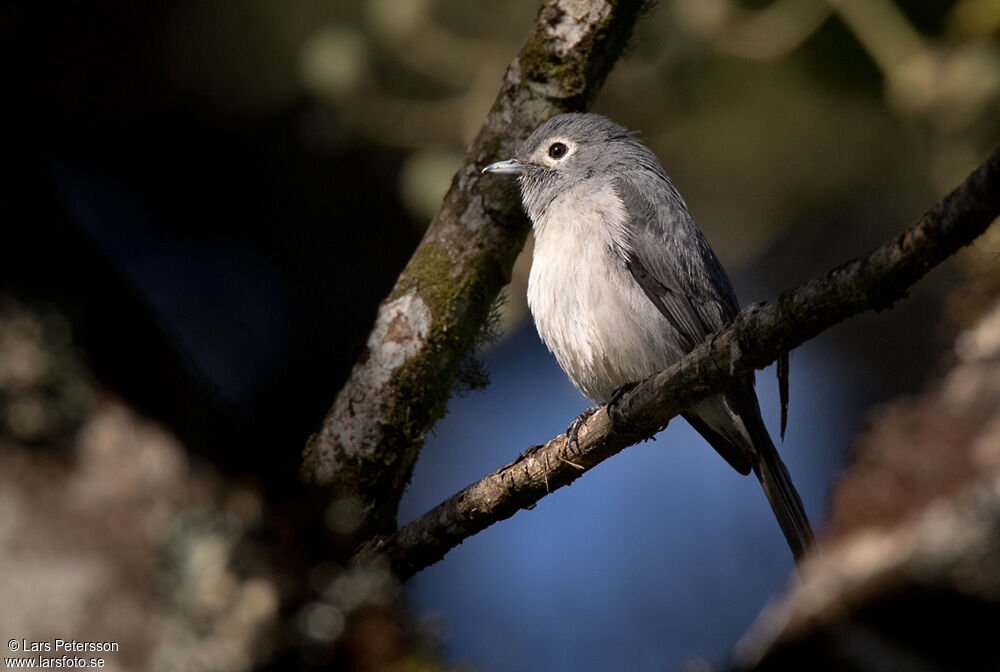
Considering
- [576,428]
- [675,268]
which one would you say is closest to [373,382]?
[576,428]

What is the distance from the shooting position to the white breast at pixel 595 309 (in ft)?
12.0

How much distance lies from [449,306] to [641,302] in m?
0.82

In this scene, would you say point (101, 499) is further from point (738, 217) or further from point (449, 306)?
point (738, 217)

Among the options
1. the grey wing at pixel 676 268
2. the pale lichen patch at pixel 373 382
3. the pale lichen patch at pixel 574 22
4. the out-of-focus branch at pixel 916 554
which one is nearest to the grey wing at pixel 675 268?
the grey wing at pixel 676 268

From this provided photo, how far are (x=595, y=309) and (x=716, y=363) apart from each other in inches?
48.1

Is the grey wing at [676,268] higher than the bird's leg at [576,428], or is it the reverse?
the grey wing at [676,268]

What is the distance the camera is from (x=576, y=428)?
3.17m

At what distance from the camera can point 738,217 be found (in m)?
5.50

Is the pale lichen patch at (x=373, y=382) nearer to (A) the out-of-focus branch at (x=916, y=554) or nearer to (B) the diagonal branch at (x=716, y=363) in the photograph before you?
(B) the diagonal branch at (x=716, y=363)

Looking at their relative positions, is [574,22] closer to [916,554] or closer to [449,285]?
[449,285]

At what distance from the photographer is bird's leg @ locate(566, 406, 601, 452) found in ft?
10.1

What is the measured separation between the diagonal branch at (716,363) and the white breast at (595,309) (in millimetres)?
610

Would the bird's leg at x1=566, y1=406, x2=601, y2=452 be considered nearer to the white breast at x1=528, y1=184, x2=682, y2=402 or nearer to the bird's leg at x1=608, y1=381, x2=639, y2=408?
the bird's leg at x1=608, y1=381, x2=639, y2=408

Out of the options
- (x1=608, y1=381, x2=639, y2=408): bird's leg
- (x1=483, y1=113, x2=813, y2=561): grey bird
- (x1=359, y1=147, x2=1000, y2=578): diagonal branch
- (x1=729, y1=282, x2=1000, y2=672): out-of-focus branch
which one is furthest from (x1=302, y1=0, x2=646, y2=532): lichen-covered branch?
(x1=729, y1=282, x2=1000, y2=672): out-of-focus branch
